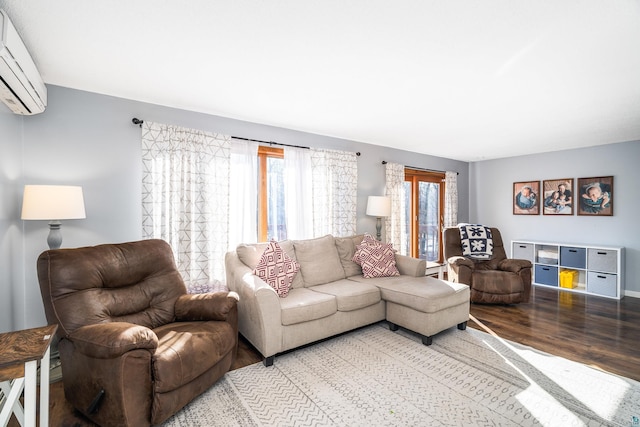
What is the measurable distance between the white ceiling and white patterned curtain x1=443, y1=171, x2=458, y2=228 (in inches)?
98.6

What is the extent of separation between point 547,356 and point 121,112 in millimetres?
4464

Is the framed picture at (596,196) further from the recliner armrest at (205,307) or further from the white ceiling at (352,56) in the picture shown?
the recliner armrest at (205,307)

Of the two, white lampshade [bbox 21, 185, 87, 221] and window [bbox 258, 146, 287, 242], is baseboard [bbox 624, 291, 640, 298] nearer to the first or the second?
window [bbox 258, 146, 287, 242]

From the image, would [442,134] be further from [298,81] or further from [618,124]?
[298,81]

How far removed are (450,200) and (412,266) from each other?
2912mm

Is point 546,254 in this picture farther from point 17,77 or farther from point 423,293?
point 17,77

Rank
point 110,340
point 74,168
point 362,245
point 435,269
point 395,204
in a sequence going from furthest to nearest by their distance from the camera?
point 435,269 < point 395,204 < point 362,245 < point 74,168 < point 110,340

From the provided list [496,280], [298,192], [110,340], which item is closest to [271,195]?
[298,192]

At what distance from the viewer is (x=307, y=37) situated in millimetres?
1865

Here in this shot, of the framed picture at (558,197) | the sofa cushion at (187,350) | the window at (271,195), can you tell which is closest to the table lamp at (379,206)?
the window at (271,195)

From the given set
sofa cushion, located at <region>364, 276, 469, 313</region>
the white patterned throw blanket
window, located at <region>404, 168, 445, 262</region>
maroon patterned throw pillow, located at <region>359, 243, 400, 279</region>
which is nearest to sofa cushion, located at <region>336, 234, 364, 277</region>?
maroon patterned throw pillow, located at <region>359, 243, 400, 279</region>

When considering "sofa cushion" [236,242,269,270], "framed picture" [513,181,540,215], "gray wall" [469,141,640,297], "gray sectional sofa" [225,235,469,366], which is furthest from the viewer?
"framed picture" [513,181,540,215]

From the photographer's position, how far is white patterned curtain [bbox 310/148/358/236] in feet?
13.5

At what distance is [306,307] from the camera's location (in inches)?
105
